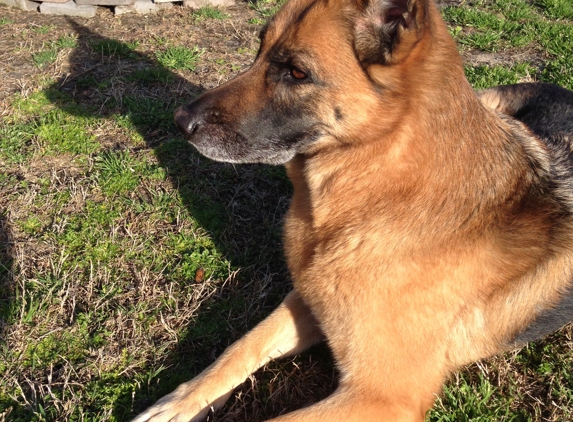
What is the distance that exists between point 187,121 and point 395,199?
1.25 meters

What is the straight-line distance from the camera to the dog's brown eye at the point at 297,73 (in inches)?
105

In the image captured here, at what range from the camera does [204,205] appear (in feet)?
14.5

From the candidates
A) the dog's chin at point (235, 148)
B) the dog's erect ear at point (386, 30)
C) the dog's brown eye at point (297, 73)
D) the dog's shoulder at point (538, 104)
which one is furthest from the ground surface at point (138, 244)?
the dog's erect ear at point (386, 30)

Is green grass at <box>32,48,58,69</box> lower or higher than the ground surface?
lower

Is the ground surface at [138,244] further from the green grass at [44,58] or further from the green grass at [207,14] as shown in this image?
the green grass at [207,14]

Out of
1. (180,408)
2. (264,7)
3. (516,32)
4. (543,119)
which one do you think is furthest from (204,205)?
(516,32)

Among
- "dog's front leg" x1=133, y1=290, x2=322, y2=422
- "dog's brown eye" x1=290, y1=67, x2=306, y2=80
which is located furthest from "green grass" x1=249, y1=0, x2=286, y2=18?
"dog's front leg" x1=133, y1=290, x2=322, y2=422

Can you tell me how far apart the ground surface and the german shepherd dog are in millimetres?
380

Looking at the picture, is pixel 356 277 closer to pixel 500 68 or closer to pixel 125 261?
pixel 125 261

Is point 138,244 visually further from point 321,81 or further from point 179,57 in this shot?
point 179,57

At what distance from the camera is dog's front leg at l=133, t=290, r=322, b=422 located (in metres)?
2.89

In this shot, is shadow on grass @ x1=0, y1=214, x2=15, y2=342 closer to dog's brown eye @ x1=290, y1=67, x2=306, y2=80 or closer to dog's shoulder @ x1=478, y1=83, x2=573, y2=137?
dog's brown eye @ x1=290, y1=67, x2=306, y2=80

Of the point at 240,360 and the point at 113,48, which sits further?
the point at 113,48

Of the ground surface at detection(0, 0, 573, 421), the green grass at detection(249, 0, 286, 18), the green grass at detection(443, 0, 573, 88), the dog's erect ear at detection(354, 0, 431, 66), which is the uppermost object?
the dog's erect ear at detection(354, 0, 431, 66)
